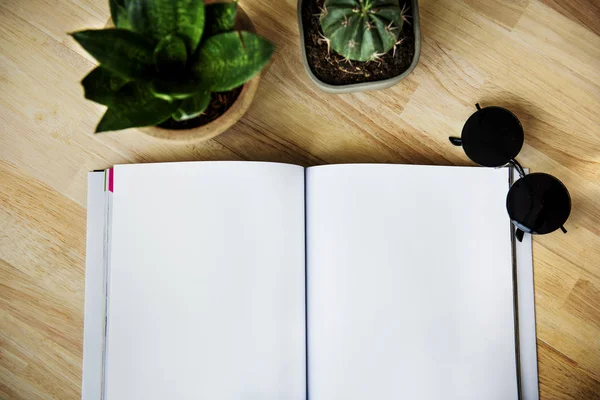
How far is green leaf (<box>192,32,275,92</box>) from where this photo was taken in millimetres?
460

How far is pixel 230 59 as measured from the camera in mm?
479

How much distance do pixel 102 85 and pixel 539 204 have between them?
634 millimetres

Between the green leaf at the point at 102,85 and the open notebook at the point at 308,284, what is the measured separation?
19cm

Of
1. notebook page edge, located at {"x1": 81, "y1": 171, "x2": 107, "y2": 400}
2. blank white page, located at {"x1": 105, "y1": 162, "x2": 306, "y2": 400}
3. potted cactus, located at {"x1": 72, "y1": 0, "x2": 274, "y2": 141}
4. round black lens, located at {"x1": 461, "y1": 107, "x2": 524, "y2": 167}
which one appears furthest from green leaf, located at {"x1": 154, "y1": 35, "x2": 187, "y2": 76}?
round black lens, located at {"x1": 461, "y1": 107, "x2": 524, "y2": 167}

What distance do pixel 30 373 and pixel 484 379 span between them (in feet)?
2.44

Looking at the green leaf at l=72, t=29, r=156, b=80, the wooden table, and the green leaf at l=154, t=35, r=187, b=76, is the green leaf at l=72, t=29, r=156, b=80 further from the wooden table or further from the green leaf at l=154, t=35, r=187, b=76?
the wooden table

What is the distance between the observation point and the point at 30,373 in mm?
690

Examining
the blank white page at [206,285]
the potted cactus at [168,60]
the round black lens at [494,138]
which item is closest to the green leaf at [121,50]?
the potted cactus at [168,60]

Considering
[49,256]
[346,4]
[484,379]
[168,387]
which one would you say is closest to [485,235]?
[484,379]

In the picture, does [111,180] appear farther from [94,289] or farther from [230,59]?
[230,59]

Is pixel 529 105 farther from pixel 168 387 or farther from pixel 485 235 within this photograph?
pixel 168 387

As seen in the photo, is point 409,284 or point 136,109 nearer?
point 136,109

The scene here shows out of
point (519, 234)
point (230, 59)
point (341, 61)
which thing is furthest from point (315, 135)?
point (519, 234)

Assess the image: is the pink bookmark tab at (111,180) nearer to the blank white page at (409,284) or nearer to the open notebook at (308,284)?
the open notebook at (308,284)
